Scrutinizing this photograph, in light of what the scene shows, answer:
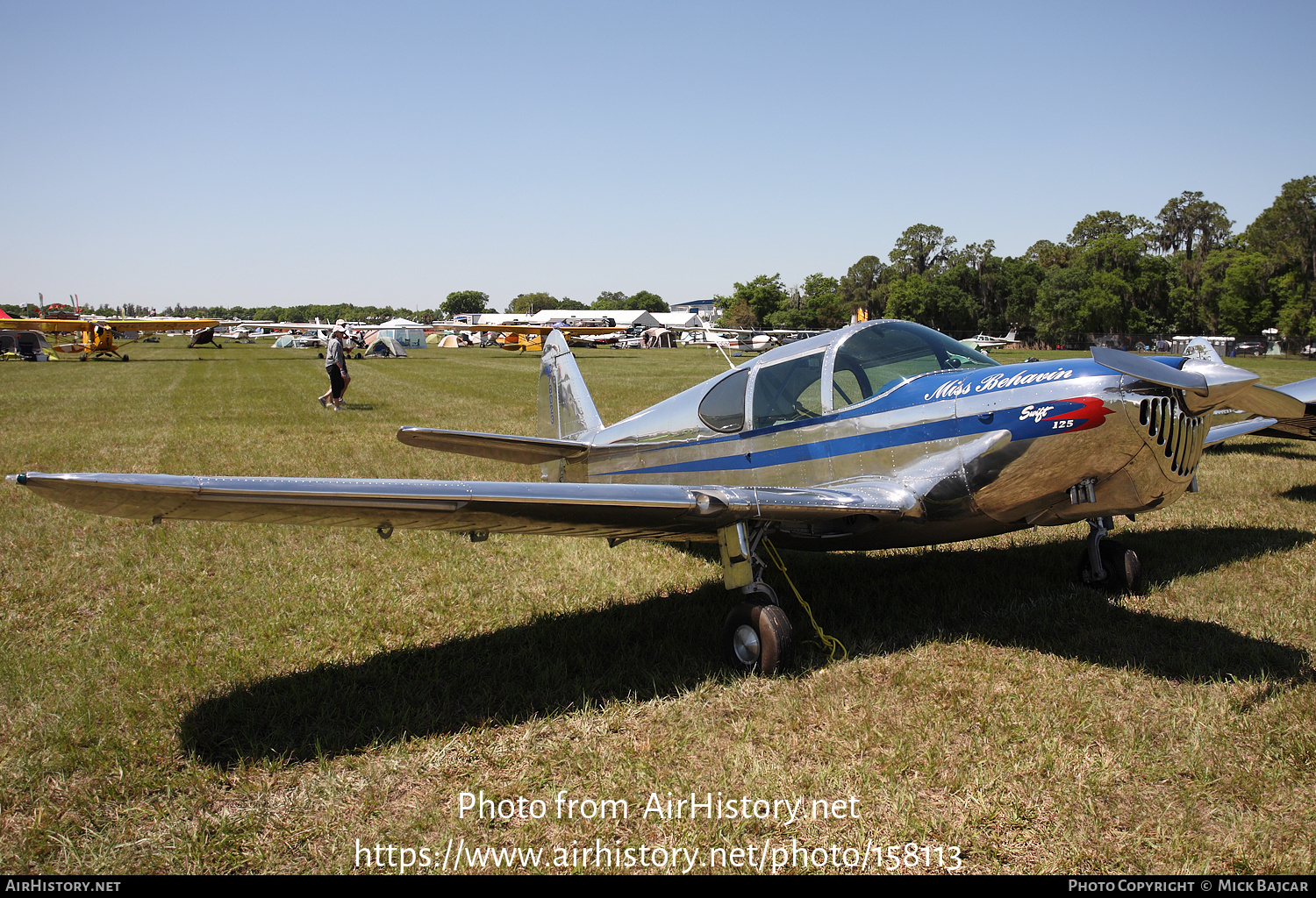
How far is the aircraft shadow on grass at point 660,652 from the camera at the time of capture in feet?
12.9

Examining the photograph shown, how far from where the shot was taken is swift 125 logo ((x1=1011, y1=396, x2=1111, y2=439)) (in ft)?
13.3

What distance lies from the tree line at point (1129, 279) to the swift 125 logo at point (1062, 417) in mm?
88872

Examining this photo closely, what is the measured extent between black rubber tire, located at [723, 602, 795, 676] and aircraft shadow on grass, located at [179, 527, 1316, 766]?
18cm

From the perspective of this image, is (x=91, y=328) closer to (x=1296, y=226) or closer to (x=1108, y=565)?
(x=1108, y=565)

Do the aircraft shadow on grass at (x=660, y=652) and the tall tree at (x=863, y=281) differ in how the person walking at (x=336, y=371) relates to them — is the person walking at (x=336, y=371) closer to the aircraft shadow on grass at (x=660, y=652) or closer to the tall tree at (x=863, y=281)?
the aircraft shadow on grass at (x=660, y=652)

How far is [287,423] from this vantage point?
53.4 ft

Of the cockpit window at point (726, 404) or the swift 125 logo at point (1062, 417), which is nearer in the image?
the swift 125 logo at point (1062, 417)

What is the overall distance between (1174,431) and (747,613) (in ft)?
8.56

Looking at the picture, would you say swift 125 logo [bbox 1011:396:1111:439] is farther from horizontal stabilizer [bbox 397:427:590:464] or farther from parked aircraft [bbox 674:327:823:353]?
horizontal stabilizer [bbox 397:427:590:464]

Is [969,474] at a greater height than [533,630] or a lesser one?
greater

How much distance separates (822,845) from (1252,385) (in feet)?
11.4

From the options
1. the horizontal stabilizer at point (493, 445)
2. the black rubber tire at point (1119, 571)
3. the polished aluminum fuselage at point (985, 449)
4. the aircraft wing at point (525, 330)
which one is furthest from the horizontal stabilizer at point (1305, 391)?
the aircraft wing at point (525, 330)

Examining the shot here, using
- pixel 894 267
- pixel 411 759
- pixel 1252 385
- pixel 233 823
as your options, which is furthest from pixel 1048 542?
pixel 894 267
